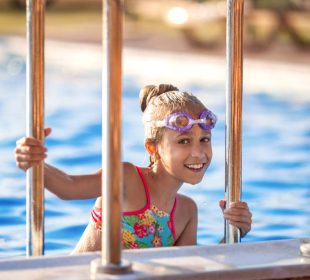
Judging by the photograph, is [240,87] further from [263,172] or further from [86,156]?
[86,156]

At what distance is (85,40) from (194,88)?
510 centimetres

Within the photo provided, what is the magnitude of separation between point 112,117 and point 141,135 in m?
8.06

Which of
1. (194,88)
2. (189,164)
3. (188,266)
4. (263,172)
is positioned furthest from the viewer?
(194,88)

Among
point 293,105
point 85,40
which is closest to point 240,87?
point 293,105

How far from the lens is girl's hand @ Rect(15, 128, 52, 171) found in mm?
3381

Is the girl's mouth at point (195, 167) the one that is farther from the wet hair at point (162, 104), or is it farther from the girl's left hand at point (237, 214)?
the girl's left hand at point (237, 214)

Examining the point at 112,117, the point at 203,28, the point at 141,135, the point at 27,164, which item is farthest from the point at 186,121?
the point at 203,28

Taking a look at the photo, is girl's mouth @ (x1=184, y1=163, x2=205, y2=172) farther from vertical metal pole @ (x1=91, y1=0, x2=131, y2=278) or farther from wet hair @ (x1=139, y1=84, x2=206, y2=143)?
vertical metal pole @ (x1=91, y1=0, x2=131, y2=278)

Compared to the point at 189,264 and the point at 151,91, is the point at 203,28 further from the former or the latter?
the point at 189,264

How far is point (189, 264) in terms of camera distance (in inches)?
124

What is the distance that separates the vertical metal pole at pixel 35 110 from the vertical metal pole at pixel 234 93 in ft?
2.51

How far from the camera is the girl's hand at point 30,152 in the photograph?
338 centimetres

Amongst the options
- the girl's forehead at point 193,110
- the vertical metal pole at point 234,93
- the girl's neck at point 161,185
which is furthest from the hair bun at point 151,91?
the vertical metal pole at point 234,93

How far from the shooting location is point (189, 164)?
443cm
